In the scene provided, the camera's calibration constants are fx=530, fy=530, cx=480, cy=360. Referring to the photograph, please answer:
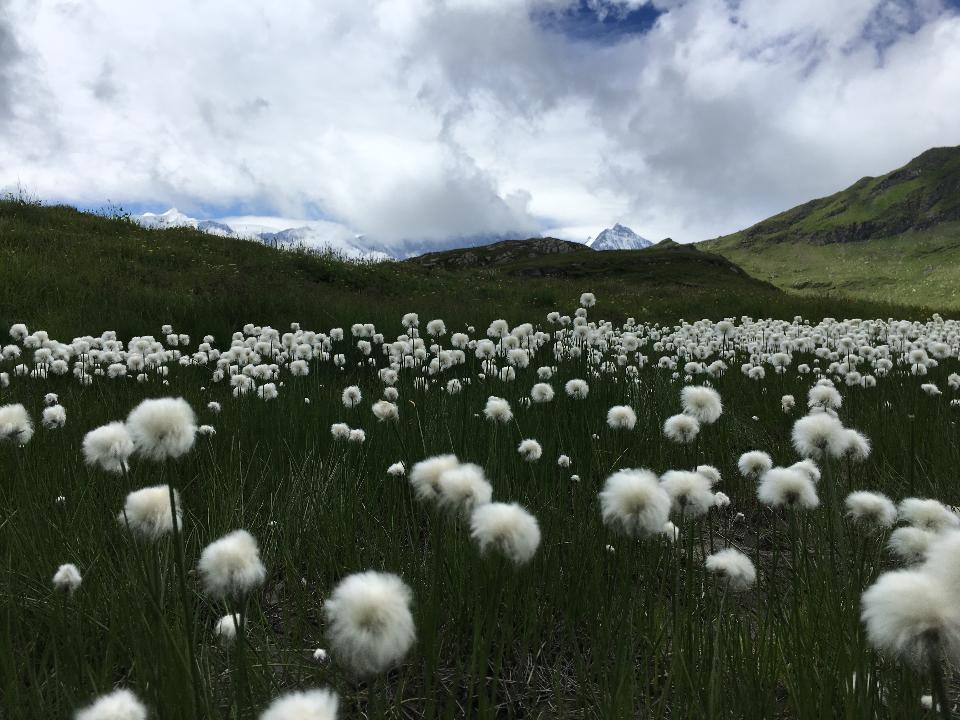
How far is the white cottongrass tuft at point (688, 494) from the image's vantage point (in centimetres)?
191

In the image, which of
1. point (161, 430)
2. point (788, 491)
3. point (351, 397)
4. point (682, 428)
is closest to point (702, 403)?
point (682, 428)

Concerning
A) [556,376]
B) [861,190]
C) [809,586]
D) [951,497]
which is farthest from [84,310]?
[861,190]

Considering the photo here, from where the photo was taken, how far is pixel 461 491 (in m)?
1.68

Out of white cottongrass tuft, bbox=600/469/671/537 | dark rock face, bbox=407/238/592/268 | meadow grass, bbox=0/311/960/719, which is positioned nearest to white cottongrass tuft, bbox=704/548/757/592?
meadow grass, bbox=0/311/960/719

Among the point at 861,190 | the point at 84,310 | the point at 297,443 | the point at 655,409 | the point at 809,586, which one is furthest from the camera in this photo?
the point at 861,190

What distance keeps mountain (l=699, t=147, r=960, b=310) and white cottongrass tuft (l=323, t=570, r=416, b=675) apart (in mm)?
76560

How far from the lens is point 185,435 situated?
1.69m

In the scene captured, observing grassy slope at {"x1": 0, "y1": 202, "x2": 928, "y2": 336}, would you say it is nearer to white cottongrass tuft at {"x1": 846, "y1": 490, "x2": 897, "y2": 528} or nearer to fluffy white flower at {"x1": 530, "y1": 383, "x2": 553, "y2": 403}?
fluffy white flower at {"x1": 530, "y1": 383, "x2": 553, "y2": 403}

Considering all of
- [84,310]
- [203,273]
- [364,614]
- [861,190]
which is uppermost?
[861,190]

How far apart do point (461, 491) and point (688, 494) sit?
0.85m

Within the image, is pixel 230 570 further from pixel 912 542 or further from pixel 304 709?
pixel 912 542

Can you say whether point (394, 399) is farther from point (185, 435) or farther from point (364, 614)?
point (364, 614)

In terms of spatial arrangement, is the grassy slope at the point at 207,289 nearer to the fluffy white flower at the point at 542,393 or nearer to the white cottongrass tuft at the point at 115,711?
the fluffy white flower at the point at 542,393

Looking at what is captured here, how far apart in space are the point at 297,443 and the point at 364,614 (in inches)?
144
